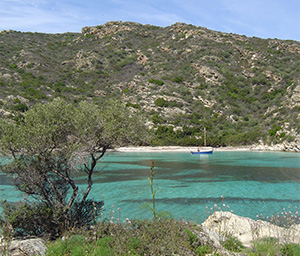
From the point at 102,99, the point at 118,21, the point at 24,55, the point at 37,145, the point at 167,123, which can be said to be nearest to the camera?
the point at 37,145

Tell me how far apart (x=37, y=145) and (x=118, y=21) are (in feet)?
337

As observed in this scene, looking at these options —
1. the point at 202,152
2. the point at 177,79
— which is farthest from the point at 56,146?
the point at 177,79

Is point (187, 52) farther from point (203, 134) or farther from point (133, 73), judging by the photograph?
point (203, 134)

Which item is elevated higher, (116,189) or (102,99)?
(102,99)

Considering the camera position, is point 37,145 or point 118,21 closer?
point 37,145

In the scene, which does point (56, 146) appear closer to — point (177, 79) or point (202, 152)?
point (202, 152)

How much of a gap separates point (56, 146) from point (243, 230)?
6.32m

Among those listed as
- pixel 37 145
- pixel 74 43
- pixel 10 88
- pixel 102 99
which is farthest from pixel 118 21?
pixel 37 145

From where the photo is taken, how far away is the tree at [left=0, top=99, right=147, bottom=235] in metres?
8.12

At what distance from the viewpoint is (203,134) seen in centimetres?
5659

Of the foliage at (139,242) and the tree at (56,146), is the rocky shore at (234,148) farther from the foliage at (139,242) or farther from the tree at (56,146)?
the foliage at (139,242)

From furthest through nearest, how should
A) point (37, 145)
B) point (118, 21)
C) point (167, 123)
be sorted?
point (118, 21)
point (167, 123)
point (37, 145)

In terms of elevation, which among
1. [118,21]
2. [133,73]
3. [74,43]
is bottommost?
[133,73]

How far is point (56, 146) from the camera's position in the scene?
8438mm
